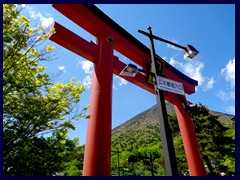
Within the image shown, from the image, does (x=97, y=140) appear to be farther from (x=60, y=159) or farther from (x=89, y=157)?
(x=60, y=159)

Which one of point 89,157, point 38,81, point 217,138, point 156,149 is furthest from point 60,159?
point 156,149

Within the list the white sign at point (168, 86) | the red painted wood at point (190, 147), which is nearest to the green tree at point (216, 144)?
the red painted wood at point (190, 147)

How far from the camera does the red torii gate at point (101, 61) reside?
4.98 meters

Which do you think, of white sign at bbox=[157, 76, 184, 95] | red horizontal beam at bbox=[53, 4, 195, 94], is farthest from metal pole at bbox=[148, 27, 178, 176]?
red horizontal beam at bbox=[53, 4, 195, 94]

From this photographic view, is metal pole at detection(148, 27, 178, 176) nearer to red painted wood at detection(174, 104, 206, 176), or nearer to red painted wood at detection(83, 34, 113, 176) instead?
red painted wood at detection(83, 34, 113, 176)

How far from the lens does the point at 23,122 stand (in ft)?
14.0

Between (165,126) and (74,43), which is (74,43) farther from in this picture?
(165,126)

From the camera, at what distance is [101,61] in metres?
6.40

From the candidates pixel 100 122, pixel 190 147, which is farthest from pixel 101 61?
pixel 190 147

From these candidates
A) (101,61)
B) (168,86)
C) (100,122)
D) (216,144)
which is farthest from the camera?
(216,144)

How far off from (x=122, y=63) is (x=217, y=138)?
1290cm

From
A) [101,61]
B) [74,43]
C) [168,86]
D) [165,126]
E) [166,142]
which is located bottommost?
[166,142]

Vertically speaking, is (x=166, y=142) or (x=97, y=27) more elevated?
(x=97, y=27)

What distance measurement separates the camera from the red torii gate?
4984 millimetres
